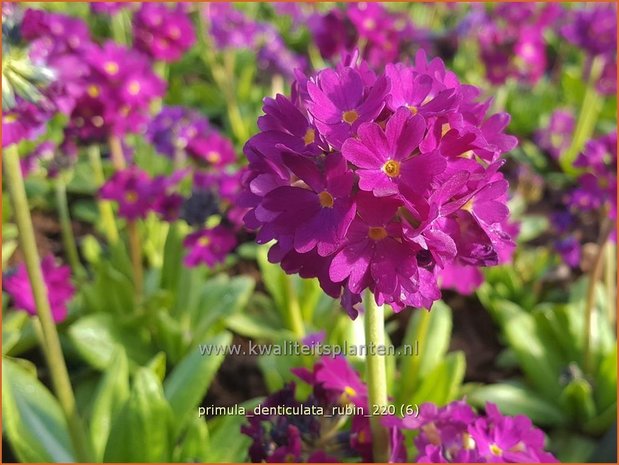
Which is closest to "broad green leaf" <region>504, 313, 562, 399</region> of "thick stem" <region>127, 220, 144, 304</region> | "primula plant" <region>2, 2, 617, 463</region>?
"primula plant" <region>2, 2, 617, 463</region>

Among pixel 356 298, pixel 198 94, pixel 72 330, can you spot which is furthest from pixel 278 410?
pixel 198 94

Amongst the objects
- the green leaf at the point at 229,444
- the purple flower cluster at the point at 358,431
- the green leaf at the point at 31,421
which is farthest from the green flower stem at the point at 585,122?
the green leaf at the point at 31,421

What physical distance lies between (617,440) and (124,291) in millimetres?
2022

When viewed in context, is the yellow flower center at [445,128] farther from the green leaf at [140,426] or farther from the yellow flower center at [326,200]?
the green leaf at [140,426]

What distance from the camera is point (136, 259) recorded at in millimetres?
2883

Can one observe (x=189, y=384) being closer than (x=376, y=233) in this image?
No

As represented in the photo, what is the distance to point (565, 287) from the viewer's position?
3.43m

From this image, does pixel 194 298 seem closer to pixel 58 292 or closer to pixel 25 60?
pixel 58 292

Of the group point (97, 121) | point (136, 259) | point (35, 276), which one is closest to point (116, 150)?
point (97, 121)

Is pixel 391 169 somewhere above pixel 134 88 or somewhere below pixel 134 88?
below

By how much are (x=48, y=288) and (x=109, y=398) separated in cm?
61

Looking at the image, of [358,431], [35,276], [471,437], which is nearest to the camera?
[471,437]

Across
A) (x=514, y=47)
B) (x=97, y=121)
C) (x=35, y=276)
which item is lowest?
(x=35, y=276)

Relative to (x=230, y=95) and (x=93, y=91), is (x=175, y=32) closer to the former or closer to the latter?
(x=230, y=95)
